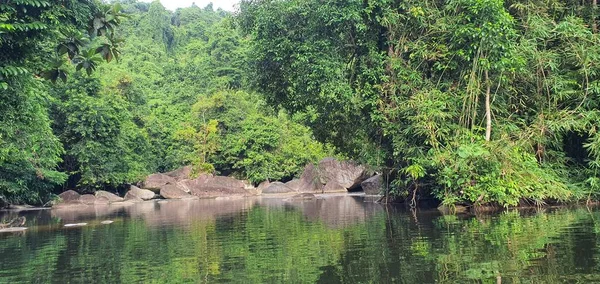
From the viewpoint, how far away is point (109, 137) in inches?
1369

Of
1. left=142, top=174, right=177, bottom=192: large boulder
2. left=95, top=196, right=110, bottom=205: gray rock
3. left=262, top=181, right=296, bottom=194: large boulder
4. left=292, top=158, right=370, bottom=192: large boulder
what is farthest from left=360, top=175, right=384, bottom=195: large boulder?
left=95, top=196, right=110, bottom=205: gray rock

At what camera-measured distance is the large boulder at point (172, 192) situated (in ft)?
124

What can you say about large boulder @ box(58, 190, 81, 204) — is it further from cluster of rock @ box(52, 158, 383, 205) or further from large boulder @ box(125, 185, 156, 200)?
large boulder @ box(125, 185, 156, 200)

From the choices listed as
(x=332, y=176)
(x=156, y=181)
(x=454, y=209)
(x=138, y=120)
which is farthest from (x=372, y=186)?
(x=138, y=120)

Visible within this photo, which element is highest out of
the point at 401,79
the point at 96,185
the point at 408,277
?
the point at 401,79

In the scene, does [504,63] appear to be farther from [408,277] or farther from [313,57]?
[408,277]

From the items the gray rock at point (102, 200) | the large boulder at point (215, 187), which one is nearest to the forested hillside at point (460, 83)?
the gray rock at point (102, 200)

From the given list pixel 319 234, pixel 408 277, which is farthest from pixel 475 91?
pixel 408 277

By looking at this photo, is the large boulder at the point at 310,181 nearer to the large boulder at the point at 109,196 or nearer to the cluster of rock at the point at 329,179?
the cluster of rock at the point at 329,179

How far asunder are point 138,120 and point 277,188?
1282 centimetres

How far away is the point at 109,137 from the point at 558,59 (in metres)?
26.4

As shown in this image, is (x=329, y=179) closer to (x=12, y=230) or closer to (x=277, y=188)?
(x=277, y=188)

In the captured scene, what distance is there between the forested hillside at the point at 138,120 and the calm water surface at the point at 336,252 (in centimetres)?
292

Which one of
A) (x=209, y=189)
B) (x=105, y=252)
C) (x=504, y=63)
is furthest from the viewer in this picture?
(x=209, y=189)
